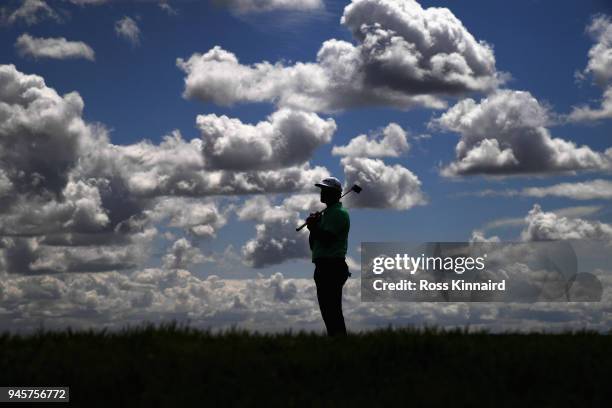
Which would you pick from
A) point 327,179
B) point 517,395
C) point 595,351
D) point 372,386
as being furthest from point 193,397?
point 595,351

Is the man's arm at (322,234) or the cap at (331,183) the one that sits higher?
the cap at (331,183)

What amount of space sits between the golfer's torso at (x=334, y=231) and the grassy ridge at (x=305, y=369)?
1.56m

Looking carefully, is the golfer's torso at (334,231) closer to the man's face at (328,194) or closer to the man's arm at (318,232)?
the man's arm at (318,232)

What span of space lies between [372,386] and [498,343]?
327 cm

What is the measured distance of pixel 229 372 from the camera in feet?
33.0

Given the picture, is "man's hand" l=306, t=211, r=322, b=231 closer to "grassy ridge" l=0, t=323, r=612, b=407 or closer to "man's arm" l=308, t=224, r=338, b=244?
"man's arm" l=308, t=224, r=338, b=244

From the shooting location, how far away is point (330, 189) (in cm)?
1343

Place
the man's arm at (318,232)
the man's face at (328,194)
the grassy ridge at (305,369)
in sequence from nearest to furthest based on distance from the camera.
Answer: the grassy ridge at (305,369), the man's arm at (318,232), the man's face at (328,194)

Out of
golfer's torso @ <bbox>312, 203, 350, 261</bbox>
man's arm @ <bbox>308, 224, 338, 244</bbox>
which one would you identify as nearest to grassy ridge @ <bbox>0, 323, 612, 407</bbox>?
golfer's torso @ <bbox>312, 203, 350, 261</bbox>

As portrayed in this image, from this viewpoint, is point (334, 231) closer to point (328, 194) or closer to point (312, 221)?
point (312, 221)

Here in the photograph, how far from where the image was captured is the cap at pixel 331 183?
1340cm

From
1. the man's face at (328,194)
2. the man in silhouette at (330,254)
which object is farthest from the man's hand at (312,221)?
the man's face at (328,194)

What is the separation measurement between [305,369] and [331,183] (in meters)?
4.18

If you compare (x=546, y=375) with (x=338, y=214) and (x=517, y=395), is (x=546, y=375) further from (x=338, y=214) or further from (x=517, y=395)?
(x=338, y=214)
